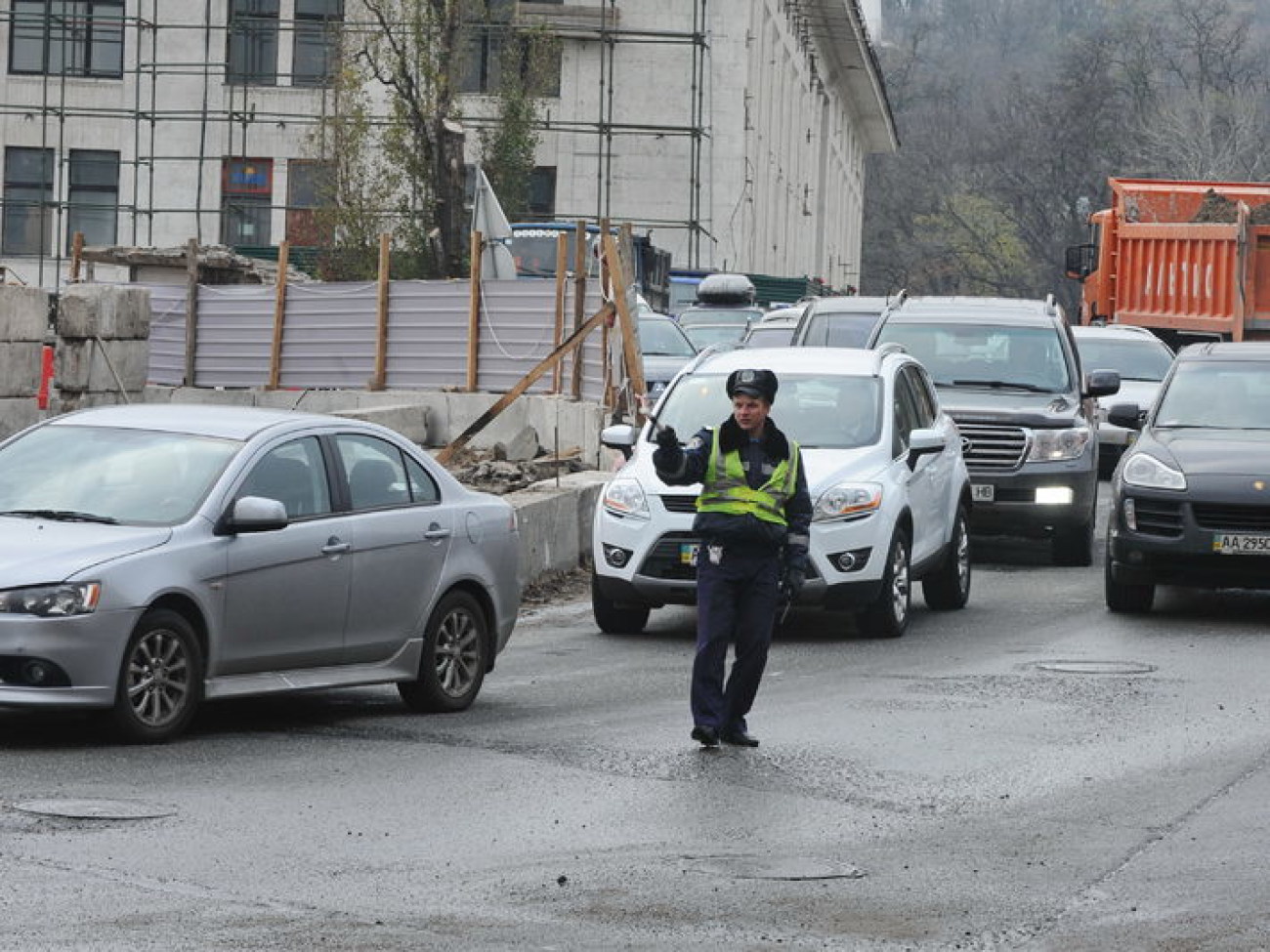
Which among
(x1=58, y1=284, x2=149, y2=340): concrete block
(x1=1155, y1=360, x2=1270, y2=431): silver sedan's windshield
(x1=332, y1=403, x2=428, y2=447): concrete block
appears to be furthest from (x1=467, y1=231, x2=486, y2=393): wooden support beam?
(x1=1155, y1=360, x2=1270, y2=431): silver sedan's windshield

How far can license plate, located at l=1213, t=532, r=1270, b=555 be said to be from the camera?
1572 centimetres

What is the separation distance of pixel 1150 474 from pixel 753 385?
6174mm

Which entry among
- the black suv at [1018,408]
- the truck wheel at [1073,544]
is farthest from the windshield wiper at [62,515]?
the truck wheel at [1073,544]

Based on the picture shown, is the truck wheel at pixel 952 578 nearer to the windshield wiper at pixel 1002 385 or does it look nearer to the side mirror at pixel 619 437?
the side mirror at pixel 619 437

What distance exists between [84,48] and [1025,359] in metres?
38.1

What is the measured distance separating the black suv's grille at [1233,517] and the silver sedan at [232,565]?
16.9 feet

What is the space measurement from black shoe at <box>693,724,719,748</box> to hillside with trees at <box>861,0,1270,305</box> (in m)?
77.3

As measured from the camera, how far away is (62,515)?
1085 cm

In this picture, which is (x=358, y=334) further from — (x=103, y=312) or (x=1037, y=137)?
(x=1037, y=137)

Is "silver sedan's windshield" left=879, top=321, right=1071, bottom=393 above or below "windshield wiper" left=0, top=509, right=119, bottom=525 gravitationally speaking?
above

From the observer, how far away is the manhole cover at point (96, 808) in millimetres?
8625

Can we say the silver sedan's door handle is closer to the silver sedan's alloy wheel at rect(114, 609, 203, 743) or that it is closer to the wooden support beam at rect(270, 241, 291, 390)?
the silver sedan's alloy wheel at rect(114, 609, 203, 743)

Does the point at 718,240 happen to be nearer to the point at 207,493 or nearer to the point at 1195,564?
the point at 1195,564


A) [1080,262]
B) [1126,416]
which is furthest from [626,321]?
[1080,262]
